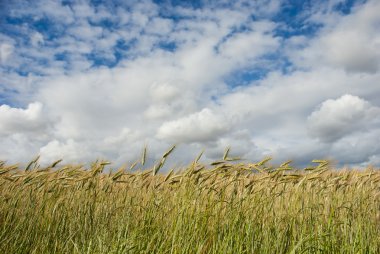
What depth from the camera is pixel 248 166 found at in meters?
3.73

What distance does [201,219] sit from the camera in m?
3.30

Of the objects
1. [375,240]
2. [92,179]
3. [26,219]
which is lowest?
[375,240]

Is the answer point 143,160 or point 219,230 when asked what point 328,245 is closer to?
point 219,230

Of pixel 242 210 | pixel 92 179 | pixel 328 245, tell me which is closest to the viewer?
pixel 328 245

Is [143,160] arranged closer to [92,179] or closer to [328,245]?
[92,179]

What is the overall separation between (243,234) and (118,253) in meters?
1.16

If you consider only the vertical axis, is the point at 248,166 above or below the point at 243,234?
above

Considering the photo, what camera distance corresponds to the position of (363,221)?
3736 millimetres

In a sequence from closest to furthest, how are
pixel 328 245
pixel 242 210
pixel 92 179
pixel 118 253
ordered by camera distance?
pixel 118 253, pixel 328 245, pixel 242 210, pixel 92 179

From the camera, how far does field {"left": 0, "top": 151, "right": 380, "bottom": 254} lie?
315 cm

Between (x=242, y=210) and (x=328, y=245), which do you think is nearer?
(x=328, y=245)

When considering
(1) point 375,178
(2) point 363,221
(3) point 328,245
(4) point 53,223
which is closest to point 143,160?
(4) point 53,223

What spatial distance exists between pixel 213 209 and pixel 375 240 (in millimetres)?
1579

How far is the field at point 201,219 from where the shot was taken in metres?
3.15
